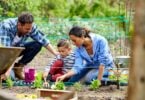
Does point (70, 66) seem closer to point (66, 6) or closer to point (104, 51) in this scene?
point (104, 51)

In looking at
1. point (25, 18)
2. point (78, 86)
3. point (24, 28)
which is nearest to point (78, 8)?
point (24, 28)

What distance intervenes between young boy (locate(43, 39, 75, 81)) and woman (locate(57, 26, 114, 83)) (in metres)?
0.09

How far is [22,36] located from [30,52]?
318 millimetres

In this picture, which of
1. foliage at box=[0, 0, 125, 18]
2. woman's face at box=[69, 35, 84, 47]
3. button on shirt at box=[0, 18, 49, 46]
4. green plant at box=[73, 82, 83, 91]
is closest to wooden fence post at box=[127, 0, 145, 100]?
green plant at box=[73, 82, 83, 91]

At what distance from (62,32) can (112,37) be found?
1129 millimetres

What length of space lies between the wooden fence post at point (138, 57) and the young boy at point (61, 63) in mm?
5893

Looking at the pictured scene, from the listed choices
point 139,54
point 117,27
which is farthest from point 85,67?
point 139,54

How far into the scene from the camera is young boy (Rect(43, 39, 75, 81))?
790 cm

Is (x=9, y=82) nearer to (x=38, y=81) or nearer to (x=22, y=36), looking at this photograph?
(x=38, y=81)

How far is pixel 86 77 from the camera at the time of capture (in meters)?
8.00

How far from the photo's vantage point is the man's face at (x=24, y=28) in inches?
316

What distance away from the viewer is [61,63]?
315 inches

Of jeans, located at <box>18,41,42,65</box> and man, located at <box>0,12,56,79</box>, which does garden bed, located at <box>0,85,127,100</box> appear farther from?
jeans, located at <box>18,41,42,65</box>

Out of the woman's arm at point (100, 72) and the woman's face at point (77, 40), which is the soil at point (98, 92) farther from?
the woman's face at point (77, 40)
